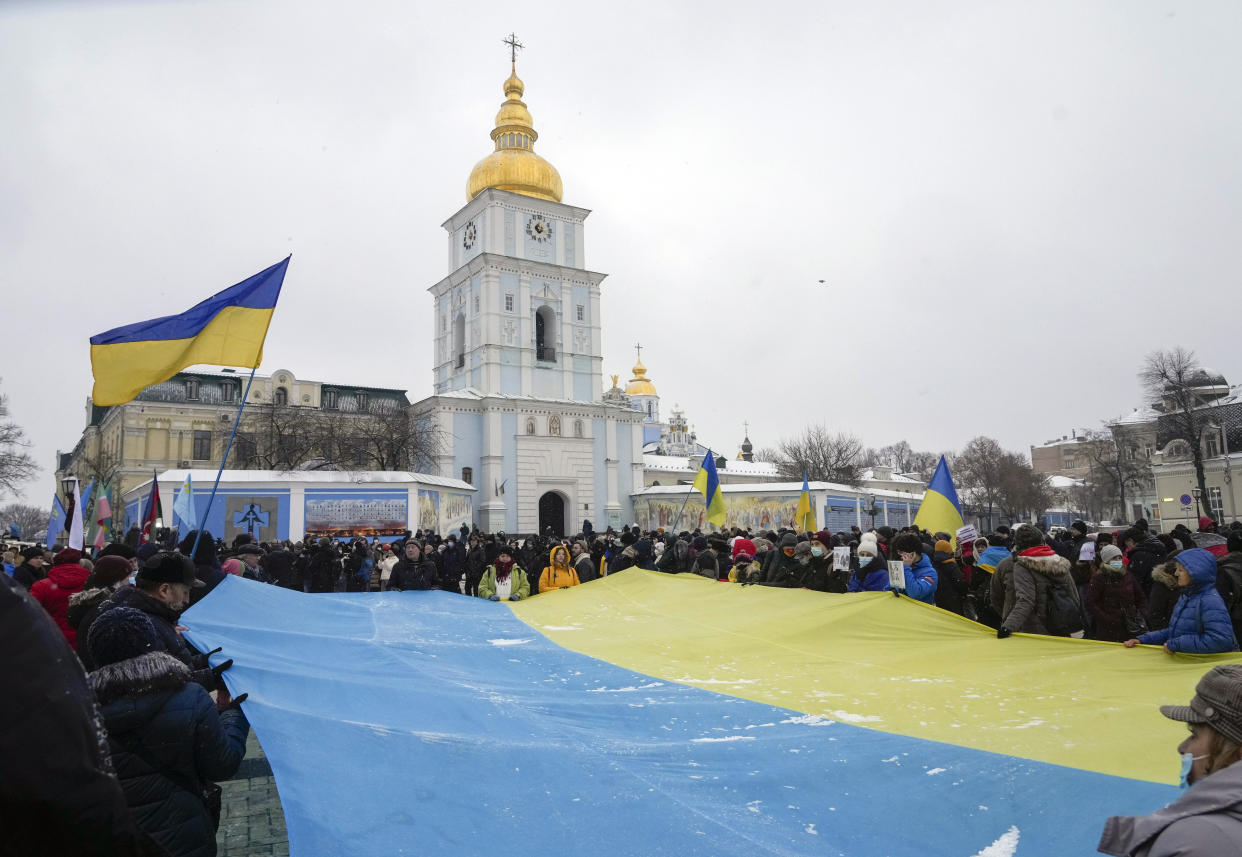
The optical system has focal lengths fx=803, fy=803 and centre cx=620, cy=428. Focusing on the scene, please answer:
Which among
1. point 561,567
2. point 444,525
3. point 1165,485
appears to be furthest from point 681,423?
point 561,567

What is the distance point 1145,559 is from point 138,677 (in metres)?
9.50

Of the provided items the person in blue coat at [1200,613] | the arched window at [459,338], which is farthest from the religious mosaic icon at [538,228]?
the person in blue coat at [1200,613]

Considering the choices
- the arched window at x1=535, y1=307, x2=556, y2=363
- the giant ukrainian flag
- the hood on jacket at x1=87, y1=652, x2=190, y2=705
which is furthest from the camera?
the arched window at x1=535, y1=307, x2=556, y2=363

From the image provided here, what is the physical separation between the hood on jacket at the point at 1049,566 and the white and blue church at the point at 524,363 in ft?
116

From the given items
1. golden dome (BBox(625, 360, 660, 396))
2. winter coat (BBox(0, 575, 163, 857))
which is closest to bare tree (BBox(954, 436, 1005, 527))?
golden dome (BBox(625, 360, 660, 396))

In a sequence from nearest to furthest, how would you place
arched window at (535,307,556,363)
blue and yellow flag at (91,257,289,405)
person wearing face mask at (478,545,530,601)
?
blue and yellow flag at (91,257,289,405)
person wearing face mask at (478,545,530,601)
arched window at (535,307,556,363)

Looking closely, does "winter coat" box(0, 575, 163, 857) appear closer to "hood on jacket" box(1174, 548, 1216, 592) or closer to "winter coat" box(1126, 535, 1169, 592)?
"hood on jacket" box(1174, 548, 1216, 592)

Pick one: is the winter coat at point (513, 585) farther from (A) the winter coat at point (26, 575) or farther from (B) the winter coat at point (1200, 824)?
(B) the winter coat at point (1200, 824)

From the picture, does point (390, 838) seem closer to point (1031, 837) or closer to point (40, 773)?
point (40, 773)

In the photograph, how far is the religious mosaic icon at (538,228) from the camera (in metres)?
46.0

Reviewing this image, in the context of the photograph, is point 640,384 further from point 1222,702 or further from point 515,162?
point 1222,702

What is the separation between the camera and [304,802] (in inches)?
150

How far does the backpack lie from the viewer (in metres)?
6.56

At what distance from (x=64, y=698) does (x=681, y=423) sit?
105 meters
